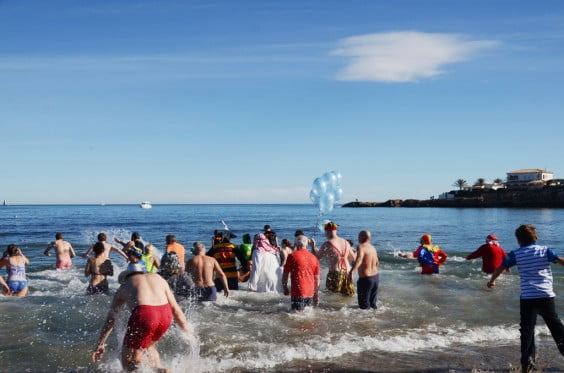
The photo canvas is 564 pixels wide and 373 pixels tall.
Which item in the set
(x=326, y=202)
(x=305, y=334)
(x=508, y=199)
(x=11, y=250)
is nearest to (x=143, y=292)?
(x=305, y=334)

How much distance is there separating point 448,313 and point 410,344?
9.01ft

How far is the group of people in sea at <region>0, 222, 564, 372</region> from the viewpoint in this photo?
5.36 metres

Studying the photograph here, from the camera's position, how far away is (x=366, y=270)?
33.0 ft

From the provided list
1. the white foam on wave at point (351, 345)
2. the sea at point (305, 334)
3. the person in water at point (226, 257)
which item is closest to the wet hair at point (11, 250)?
the sea at point (305, 334)

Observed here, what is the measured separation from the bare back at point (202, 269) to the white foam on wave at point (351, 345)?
2.04 m

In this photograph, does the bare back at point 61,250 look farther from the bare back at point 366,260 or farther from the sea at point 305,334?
the bare back at point 366,260

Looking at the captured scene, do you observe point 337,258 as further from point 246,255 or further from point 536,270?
point 536,270

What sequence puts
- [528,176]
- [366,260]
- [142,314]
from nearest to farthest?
[142,314]
[366,260]
[528,176]

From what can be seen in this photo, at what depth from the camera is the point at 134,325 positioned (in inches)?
205

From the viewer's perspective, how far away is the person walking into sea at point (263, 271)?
12.2 meters

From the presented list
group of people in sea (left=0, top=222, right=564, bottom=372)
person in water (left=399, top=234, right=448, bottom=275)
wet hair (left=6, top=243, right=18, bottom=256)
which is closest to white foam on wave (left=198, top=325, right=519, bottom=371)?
group of people in sea (left=0, top=222, right=564, bottom=372)

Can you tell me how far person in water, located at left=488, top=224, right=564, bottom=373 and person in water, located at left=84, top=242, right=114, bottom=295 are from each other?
26.1 feet

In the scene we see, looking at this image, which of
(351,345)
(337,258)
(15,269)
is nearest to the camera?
(351,345)

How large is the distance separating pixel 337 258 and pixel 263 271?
2.05 metres
